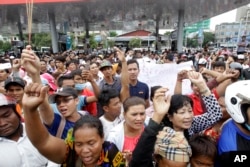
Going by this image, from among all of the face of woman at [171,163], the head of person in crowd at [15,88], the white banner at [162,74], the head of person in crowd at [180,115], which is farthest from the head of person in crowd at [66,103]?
the white banner at [162,74]

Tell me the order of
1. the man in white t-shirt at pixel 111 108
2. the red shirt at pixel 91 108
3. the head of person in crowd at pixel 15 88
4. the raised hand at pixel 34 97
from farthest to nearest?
the red shirt at pixel 91 108 → the head of person in crowd at pixel 15 88 → the man in white t-shirt at pixel 111 108 → the raised hand at pixel 34 97

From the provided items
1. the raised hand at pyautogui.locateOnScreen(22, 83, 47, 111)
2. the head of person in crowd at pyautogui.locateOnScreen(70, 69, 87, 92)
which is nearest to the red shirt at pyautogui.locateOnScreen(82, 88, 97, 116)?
the head of person in crowd at pyautogui.locateOnScreen(70, 69, 87, 92)

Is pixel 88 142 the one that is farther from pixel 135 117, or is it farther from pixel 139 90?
pixel 139 90

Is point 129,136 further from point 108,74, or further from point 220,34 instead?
point 220,34

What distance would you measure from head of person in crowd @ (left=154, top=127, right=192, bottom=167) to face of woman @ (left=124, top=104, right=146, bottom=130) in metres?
0.68

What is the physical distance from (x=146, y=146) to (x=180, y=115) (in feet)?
2.52

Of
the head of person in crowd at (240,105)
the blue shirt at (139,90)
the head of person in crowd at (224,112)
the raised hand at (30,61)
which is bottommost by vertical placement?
the blue shirt at (139,90)

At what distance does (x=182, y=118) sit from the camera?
2.42m

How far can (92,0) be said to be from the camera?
1402cm

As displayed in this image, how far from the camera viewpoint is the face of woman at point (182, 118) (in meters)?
2.42

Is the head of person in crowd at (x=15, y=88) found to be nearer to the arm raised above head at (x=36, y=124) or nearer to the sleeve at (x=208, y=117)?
the arm raised above head at (x=36, y=124)

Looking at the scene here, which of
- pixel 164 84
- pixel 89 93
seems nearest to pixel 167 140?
pixel 89 93

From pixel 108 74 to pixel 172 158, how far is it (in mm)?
3007

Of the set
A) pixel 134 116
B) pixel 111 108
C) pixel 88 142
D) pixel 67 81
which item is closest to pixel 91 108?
pixel 67 81
